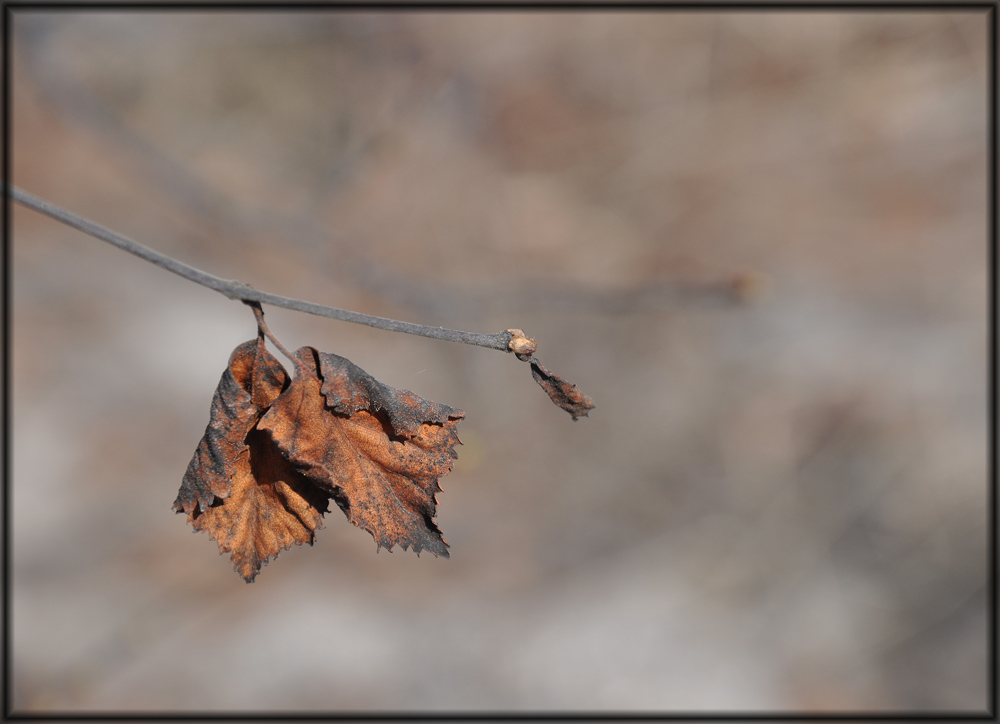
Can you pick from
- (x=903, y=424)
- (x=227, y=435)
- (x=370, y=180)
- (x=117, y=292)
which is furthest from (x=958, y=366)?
(x=117, y=292)

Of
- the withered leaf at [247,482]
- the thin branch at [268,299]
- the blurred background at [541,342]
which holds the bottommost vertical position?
the withered leaf at [247,482]

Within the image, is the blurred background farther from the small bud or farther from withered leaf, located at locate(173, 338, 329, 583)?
the small bud

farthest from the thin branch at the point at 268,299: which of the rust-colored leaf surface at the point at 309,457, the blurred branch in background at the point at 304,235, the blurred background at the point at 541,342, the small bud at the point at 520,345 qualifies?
the blurred background at the point at 541,342

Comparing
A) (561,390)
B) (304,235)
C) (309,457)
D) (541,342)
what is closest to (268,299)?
(309,457)

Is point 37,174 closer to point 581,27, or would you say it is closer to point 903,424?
point 581,27

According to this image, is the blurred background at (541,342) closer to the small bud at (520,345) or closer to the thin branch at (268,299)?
the thin branch at (268,299)

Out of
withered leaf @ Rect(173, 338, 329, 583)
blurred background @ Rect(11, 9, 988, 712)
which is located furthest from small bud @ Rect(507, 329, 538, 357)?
blurred background @ Rect(11, 9, 988, 712)

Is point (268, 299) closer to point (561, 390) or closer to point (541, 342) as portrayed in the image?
point (561, 390)
